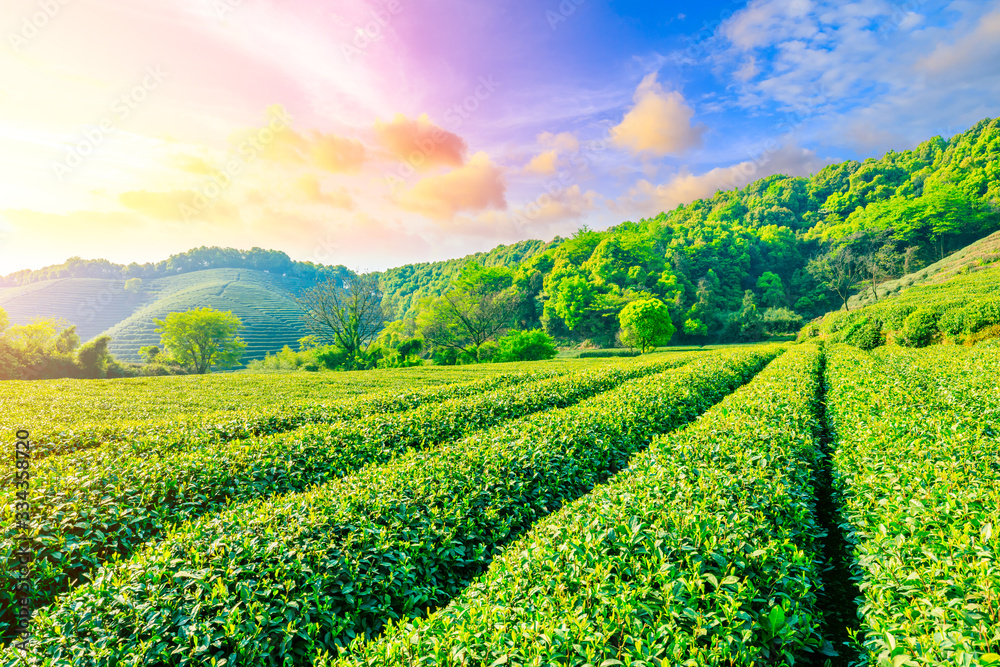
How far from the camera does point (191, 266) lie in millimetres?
151750

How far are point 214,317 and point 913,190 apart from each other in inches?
4624

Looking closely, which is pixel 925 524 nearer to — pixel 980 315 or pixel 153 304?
pixel 980 315

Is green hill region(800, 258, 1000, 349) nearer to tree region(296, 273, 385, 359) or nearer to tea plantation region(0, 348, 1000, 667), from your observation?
tea plantation region(0, 348, 1000, 667)

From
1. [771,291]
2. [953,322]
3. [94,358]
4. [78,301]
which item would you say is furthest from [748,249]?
[78,301]

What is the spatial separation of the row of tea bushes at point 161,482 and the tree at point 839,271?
71.3 meters

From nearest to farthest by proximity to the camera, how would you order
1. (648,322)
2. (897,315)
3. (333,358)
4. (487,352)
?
(897,315), (648,322), (333,358), (487,352)

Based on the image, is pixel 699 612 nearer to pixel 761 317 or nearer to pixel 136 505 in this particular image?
pixel 136 505

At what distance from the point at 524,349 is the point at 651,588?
121 feet

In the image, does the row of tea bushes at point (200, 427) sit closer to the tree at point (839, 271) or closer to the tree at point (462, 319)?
the tree at point (462, 319)

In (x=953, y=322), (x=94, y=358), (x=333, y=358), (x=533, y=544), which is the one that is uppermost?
(x=94, y=358)

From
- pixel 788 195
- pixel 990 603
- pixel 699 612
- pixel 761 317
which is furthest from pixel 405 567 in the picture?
pixel 788 195

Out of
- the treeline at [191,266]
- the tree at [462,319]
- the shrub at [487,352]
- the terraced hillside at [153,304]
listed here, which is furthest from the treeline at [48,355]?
the treeline at [191,266]


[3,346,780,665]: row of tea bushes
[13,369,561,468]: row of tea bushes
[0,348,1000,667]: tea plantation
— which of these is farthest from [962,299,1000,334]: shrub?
[13,369,561,468]: row of tea bushes

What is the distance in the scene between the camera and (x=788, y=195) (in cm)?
8444
